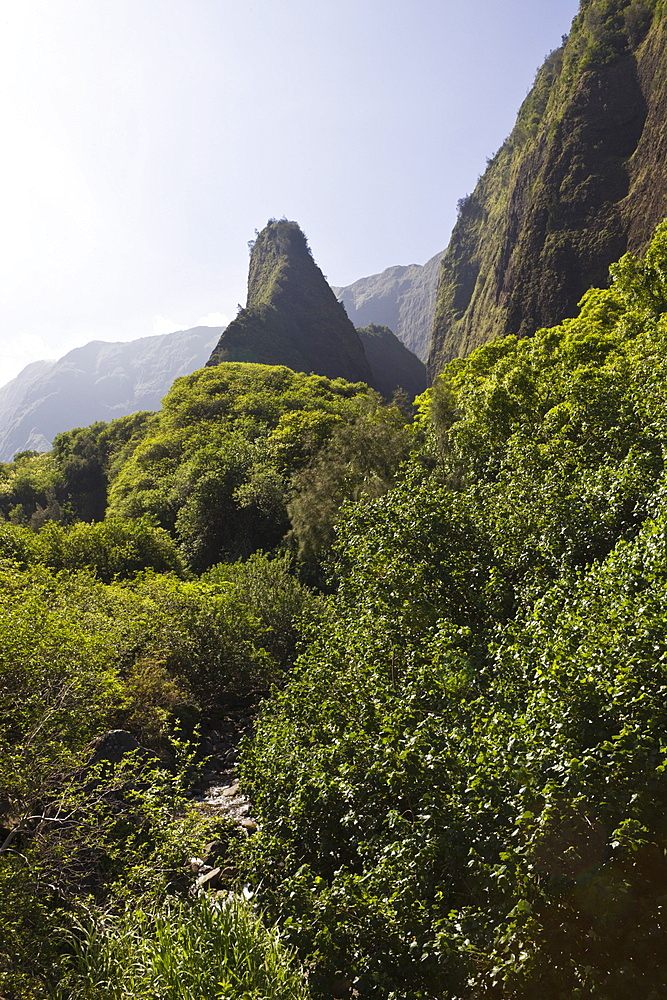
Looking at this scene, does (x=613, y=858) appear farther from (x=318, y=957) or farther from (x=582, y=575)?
(x=582, y=575)

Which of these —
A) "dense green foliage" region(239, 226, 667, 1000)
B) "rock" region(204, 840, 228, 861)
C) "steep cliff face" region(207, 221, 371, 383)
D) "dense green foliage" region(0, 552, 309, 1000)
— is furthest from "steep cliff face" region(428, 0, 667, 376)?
"rock" region(204, 840, 228, 861)

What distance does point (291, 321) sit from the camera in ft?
289

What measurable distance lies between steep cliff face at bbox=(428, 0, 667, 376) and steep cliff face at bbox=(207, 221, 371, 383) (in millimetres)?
24038

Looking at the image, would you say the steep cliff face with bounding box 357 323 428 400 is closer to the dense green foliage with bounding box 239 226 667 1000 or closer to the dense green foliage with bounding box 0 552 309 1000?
the dense green foliage with bounding box 0 552 309 1000

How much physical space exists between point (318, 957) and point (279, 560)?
17163mm

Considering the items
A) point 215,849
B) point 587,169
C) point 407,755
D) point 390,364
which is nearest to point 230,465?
point 215,849

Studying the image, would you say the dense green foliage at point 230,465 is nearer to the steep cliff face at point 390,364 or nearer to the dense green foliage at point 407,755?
the dense green foliage at point 407,755

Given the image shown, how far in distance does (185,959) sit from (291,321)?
89585mm

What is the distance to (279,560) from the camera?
22.4 metres

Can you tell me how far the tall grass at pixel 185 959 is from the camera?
540cm

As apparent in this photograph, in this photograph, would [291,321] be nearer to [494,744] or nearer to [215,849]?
[215,849]

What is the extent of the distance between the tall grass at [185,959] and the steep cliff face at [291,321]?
235 feet

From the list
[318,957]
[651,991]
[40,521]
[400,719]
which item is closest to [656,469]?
[400,719]

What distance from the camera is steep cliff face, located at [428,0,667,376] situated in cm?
5256
